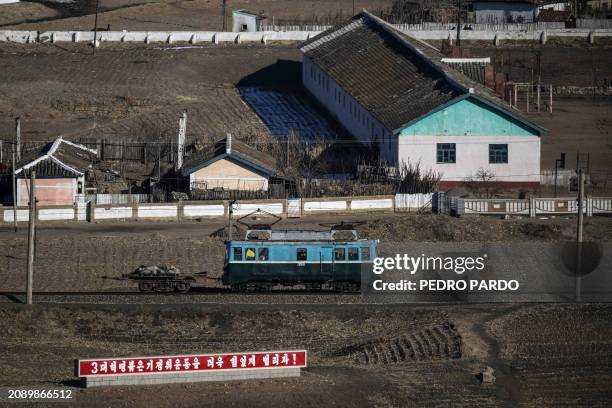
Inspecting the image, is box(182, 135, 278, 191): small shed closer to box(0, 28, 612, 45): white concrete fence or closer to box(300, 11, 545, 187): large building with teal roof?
box(300, 11, 545, 187): large building with teal roof

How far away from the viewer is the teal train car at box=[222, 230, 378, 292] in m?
43.2

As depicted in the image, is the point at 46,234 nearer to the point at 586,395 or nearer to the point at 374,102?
the point at 374,102

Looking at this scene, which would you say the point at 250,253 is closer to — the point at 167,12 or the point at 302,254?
the point at 302,254

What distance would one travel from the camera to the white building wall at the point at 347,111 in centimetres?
6209

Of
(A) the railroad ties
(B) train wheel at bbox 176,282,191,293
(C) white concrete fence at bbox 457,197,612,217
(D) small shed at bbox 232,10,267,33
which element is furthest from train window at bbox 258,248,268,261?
(D) small shed at bbox 232,10,267,33

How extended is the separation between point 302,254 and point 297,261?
0.30m

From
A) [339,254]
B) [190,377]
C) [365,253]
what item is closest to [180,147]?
[339,254]

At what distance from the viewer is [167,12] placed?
10369 cm

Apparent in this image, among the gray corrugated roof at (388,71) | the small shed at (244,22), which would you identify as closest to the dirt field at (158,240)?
the gray corrugated roof at (388,71)

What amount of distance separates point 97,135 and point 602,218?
2705 centimetres

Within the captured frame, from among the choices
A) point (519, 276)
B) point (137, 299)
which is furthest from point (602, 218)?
point (137, 299)

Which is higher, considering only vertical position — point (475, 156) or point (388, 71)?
point (388, 71)

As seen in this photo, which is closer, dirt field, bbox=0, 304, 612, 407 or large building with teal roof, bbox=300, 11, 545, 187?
dirt field, bbox=0, 304, 612, 407

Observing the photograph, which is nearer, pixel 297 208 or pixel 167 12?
pixel 297 208
